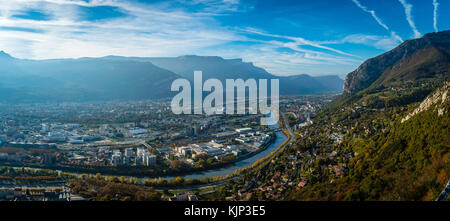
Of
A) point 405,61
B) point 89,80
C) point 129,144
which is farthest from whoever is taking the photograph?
point 89,80

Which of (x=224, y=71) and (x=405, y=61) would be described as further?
(x=224, y=71)

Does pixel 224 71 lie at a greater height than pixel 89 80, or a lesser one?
greater

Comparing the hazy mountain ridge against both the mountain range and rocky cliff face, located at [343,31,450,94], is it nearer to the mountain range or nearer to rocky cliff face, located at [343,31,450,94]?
the mountain range

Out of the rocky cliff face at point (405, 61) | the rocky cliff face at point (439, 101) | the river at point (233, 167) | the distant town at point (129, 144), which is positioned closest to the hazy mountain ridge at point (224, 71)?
the rocky cliff face at point (405, 61)

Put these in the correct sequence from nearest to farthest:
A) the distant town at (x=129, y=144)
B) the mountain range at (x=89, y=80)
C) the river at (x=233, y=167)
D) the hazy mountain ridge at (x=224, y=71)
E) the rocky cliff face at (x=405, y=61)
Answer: the river at (x=233, y=167), the distant town at (x=129, y=144), the rocky cliff face at (x=405, y=61), the mountain range at (x=89, y=80), the hazy mountain ridge at (x=224, y=71)

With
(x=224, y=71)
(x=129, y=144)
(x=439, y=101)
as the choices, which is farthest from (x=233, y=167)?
(x=224, y=71)

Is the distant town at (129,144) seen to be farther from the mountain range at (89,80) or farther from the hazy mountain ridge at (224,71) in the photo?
the hazy mountain ridge at (224,71)

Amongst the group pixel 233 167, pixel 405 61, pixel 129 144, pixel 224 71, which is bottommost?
pixel 233 167

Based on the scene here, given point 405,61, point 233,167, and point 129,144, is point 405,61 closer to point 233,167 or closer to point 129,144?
point 233,167
